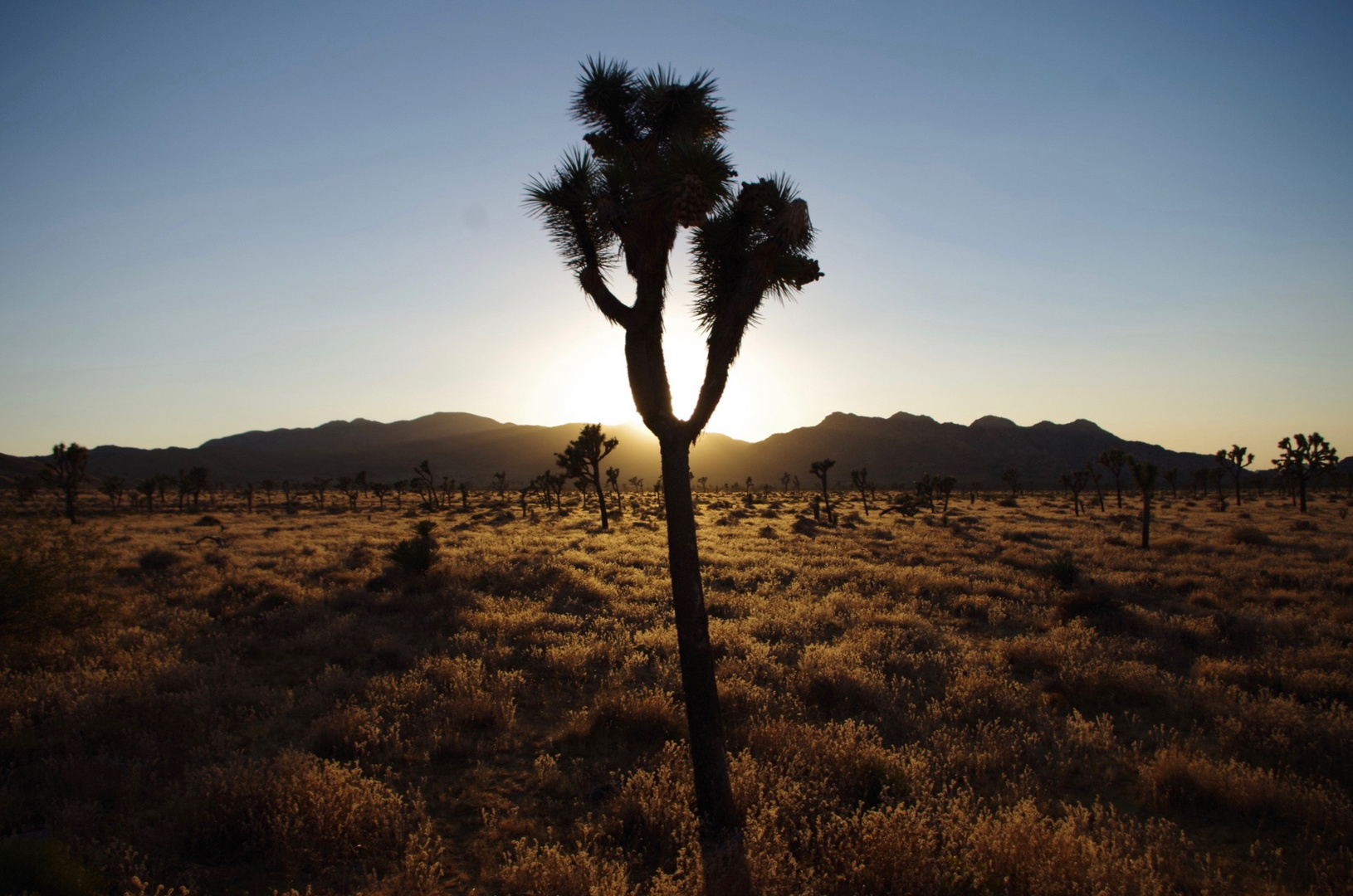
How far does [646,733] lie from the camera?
24.8 feet

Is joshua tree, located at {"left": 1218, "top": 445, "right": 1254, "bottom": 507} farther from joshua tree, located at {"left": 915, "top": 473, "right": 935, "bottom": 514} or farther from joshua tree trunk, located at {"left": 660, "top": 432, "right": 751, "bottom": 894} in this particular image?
joshua tree trunk, located at {"left": 660, "top": 432, "right": 751, "bottom": 894}

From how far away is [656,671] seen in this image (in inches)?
372

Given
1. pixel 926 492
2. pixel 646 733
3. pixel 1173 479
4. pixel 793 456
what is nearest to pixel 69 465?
pixel 646 733

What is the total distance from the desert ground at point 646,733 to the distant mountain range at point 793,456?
13510 centimetres

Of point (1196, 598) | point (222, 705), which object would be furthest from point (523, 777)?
point (1196, 598)

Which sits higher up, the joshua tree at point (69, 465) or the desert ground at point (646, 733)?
the joshua tree at point (69, 465)

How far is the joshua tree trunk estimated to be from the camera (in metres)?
5.54

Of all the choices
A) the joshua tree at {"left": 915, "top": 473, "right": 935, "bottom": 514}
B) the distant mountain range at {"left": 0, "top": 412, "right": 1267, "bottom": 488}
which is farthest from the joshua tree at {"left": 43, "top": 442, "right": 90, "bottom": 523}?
the distant mountain range at {"left": 0, "top": 412, "right": 1267, "bottom": 488}

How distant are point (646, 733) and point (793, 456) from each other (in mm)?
168525

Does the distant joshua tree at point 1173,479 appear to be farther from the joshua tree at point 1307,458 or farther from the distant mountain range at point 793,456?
the distant mountain range at point 793,456

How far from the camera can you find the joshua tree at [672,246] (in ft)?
19.0

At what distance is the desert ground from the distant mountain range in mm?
135102

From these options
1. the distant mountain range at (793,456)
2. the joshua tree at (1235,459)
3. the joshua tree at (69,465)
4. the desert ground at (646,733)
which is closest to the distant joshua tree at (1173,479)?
the joshua tree at (1235,459)

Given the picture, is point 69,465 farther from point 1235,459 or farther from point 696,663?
point 1235,459
